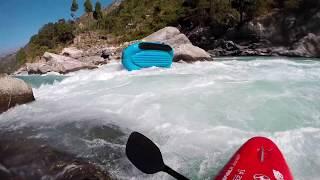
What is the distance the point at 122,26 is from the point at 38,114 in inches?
1612

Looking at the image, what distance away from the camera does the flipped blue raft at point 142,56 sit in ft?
33.8

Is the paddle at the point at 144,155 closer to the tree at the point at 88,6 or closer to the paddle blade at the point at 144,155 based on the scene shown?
the paddle blade at the point at 144,155

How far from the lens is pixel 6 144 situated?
3.65 metres

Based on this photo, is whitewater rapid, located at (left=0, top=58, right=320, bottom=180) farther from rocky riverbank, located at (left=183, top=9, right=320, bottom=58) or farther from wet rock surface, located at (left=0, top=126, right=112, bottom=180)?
rocky riverbank, located at (left=183, top=9, right=320, bottom=58)

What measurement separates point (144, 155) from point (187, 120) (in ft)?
7.56

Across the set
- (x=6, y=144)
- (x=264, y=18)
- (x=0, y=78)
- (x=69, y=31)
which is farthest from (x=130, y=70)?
(x=69, y=31)

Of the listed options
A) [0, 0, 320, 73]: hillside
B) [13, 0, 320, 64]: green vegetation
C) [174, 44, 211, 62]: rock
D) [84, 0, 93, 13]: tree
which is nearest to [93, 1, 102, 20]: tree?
[13, 0, 320, 64]: green vegetation

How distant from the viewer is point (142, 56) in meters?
10.4

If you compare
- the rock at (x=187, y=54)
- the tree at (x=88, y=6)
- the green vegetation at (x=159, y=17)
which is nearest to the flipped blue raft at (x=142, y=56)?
the rock at (x=187, y=54)

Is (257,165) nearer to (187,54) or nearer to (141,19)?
(187,54)

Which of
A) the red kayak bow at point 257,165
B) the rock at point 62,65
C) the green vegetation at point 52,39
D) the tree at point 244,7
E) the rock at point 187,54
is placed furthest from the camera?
the green vegetation at point 52,39

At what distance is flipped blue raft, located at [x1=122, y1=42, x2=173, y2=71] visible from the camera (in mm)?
10305

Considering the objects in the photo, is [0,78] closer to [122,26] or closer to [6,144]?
[6,144]

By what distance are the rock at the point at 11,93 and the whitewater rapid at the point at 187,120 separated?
0.16 metres
